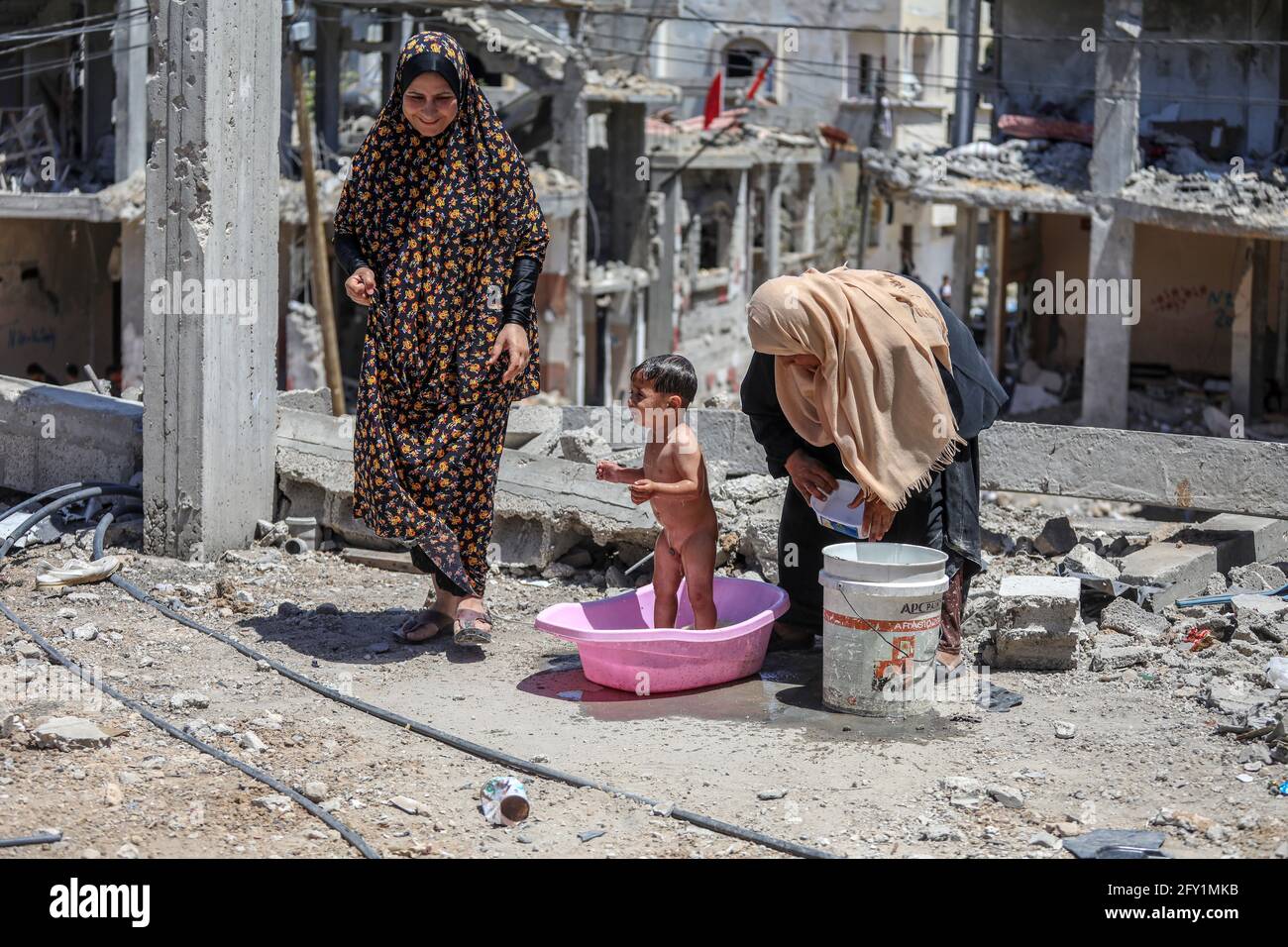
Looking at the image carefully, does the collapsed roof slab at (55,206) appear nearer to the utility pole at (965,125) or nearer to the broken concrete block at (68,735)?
the utility pole at (965,125)

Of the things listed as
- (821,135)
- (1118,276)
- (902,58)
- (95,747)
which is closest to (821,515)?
(95,747)

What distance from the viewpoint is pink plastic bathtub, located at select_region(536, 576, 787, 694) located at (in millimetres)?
5367

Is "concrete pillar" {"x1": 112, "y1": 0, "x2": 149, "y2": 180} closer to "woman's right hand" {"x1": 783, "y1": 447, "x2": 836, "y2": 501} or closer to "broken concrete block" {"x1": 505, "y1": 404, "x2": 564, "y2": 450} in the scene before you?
"broken concrete block" {"x1": 505, "y1": 404, "x2": 564, "y2": 450}

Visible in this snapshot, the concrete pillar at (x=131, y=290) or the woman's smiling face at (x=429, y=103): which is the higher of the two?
the woman's smiling face at (x=429, y=103)

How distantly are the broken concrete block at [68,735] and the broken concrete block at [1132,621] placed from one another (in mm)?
3749

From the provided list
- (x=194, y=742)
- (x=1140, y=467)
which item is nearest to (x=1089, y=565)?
(x=1140, y=467)

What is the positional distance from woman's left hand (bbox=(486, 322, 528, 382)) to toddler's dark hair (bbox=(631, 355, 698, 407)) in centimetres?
58

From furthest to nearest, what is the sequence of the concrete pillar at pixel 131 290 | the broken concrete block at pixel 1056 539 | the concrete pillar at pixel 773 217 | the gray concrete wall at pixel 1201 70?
the concrete pillar at pixel 773 217, the gray concrete wall at pixel 1201 70, the concrete pillar at pixel 131 290, the broken concrete block at pixel 1056 539

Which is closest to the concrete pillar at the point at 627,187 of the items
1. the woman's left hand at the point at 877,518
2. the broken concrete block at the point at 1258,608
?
the broken concrete block at the point at 1258,608

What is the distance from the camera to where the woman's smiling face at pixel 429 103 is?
568 cm

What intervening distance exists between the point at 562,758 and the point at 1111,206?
15059mm

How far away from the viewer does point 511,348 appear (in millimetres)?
5855
